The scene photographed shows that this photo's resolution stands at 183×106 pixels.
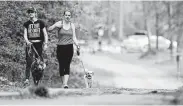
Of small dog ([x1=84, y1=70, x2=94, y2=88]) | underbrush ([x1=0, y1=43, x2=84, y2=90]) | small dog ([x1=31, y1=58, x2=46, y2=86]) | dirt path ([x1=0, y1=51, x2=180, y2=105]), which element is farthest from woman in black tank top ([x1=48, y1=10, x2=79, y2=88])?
underbrush ([x1=0, y1=43, x2=84, y2=90])

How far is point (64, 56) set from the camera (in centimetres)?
1262

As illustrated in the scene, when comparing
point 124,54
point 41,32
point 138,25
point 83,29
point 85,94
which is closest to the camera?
point 85,94

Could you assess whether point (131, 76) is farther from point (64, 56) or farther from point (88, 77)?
point (64, 56)

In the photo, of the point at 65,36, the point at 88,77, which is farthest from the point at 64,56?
the point at 88,77

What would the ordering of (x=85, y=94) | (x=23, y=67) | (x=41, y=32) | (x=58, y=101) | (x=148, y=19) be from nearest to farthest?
(x=58, y=101) → (x=85, y=94) → (x=41, y=32) → (x=23, y=67) → (x=148, y=19)

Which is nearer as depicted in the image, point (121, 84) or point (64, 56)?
point (64, 56)

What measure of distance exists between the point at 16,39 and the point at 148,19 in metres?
18.7

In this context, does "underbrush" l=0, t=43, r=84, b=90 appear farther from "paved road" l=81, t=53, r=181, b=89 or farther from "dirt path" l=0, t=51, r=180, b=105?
"paved road" l=81, t=53, r=181, b=89

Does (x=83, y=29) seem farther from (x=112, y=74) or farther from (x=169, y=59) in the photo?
(x=169, y=59)

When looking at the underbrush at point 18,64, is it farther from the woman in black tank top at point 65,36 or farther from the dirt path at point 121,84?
the dirt path at point 121,84

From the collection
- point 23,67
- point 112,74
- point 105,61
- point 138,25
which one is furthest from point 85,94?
point 138,25

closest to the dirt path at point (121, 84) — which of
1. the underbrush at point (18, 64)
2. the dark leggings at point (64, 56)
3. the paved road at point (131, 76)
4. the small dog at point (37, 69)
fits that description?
the paved road at point (131, 76)

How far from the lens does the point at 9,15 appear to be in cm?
1631

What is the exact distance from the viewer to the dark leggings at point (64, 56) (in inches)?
491
